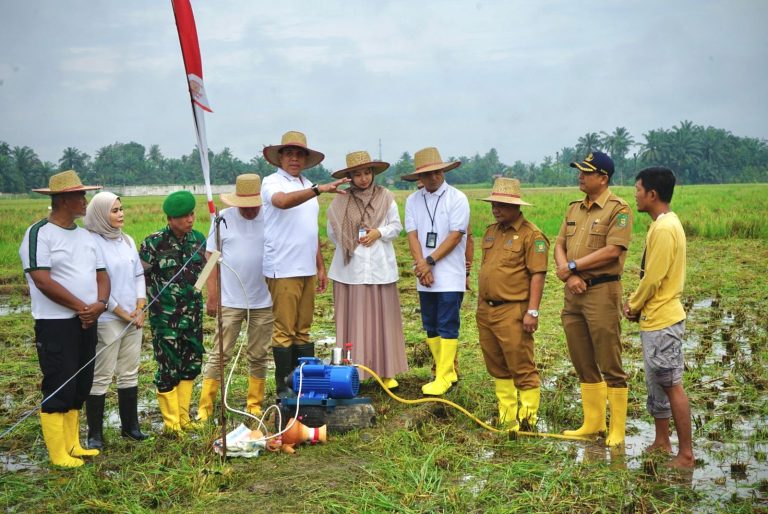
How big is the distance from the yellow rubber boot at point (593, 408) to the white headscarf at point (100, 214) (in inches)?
131

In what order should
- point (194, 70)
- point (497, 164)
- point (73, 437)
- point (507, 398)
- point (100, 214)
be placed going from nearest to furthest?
point (194, 70), point (73, 437), point (100, 214), point (507, 398), point (497, 164)

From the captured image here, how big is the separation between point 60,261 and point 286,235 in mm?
1600

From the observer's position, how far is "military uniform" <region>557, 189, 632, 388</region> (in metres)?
4.54

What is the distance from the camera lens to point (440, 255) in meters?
5.64

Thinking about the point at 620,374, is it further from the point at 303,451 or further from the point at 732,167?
the point at 732,167

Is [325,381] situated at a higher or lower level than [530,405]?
higher

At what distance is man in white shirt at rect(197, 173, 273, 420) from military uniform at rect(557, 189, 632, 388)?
227 cm

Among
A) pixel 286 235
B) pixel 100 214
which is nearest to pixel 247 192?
pixel 286 235

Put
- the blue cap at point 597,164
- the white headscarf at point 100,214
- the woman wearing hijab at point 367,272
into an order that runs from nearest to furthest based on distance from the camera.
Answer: the blue cap at point 597,164 → the white headscarf at point 100,214 → the woman wearing hijab at point 367,272

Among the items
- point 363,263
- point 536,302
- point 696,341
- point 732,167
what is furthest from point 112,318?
point 732,167

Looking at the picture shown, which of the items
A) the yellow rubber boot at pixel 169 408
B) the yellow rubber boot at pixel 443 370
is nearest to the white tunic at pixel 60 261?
the yellow rubber boot at pixel 169 408

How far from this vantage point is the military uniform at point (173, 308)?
5082 mm

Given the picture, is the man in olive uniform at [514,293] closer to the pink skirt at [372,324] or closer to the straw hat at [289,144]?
the pink skirt at [372,324]

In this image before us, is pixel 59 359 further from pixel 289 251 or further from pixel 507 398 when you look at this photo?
pixel 507 398
